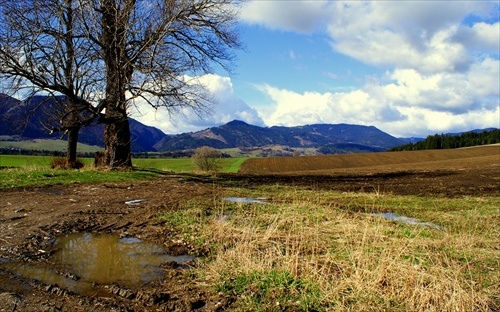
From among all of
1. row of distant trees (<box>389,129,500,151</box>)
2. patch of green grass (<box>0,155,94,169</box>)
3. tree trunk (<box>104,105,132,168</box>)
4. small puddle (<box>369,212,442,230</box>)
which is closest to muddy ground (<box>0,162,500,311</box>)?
tree trunk (<box>104,105,132,168</box>)

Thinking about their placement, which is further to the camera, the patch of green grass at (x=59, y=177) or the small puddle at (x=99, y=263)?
the patch of green grass at (x=59, y=177)

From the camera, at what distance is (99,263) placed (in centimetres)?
509

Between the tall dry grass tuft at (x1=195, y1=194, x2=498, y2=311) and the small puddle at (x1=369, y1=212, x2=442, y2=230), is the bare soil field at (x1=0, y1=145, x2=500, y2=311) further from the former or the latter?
the small puddle at (x1=369, y1=212, x2=442, y2=230)

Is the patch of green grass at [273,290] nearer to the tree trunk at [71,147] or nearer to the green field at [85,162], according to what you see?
the green field at [85,162]

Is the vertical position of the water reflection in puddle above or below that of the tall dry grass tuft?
below

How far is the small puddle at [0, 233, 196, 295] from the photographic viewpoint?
4422 mm

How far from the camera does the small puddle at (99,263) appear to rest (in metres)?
4.42

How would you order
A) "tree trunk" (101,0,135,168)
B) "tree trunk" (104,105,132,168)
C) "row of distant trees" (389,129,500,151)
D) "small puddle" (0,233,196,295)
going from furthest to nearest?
"row of distant trees" (389,129,500,151), "tree trunk" (104,105,132,168), "tree trunk" (101,0,135,168), "small puddle" (0,233,196,295)

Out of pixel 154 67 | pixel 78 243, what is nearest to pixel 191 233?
pixel 78 243

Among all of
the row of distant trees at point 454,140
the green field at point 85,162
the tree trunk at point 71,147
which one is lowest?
the green field at point 85,162

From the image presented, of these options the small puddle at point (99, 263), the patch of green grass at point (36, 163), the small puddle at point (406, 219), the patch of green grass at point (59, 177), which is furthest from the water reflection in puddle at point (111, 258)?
the patch of green grass at point (36, 163)

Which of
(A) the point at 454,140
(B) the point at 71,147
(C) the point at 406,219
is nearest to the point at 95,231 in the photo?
(C) the point at 406,219

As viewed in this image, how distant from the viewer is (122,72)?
1611 cm

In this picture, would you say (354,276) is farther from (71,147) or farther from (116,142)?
(71,147)
